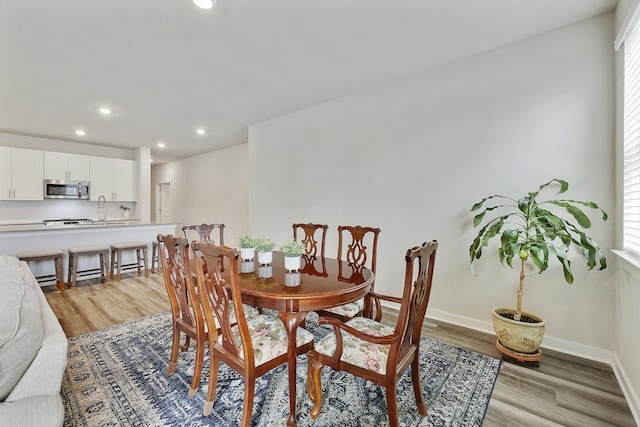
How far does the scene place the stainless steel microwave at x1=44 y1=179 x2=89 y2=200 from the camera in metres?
5.65

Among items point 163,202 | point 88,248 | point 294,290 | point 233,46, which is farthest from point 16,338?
point 163,202

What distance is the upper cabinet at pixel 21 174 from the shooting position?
5.20 m

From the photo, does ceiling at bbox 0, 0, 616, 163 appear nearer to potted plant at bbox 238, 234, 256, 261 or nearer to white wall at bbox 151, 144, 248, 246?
potted plant at bbox 238, 234, 256, 261

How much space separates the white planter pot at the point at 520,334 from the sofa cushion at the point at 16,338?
285 cm

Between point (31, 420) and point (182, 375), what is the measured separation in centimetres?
122

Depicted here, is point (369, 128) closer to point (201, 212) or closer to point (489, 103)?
point (489, 103)

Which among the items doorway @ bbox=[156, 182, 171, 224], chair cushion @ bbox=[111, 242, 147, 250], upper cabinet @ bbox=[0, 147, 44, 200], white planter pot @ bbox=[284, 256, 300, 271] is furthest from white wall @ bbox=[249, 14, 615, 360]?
doorway @ bbox=[156, 182, 171, 224]

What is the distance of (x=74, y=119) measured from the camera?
4672 mm

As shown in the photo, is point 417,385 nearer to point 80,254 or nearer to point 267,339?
point 267,339

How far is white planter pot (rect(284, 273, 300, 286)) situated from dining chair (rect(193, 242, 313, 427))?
0.96 feet

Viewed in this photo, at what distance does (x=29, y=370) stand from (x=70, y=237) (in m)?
4.50

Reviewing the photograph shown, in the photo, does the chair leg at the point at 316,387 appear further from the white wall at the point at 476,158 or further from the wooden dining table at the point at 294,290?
the white wall at the point at 476,158

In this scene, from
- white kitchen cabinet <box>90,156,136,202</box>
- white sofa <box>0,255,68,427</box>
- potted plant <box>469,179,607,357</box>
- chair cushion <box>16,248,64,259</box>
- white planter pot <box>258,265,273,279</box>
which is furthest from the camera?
white kitchen cabinet <box>90,156,136,202</box>

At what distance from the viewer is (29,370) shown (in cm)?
103
